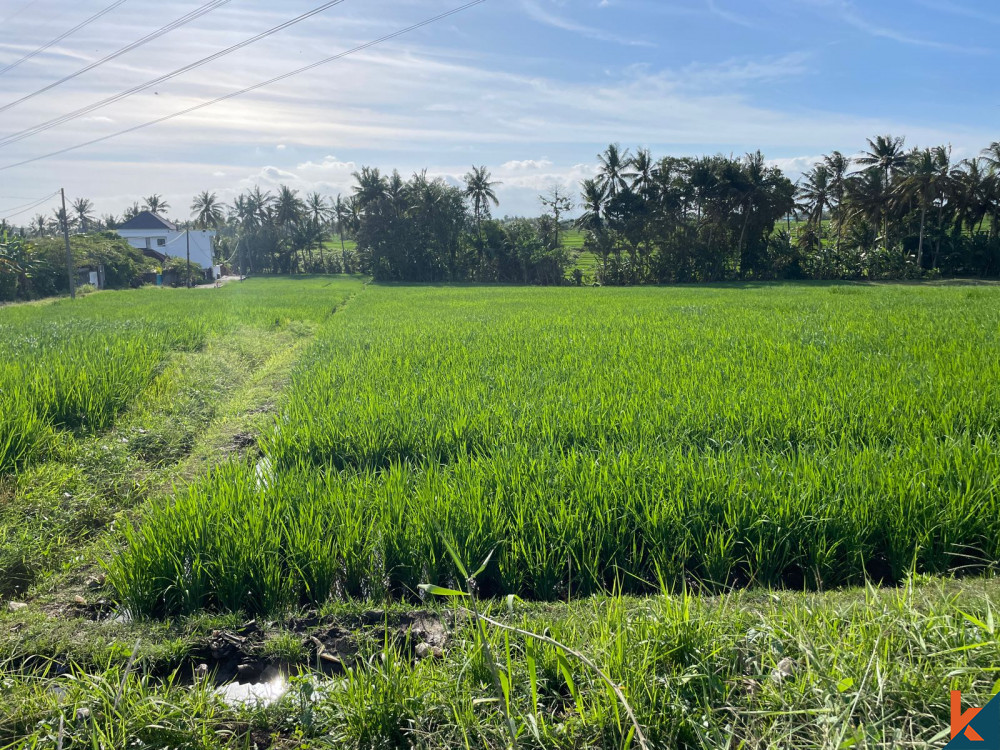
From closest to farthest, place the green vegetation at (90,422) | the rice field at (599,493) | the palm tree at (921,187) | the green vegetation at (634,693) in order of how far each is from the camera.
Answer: the green vegetation at (634,693), the rice field at (599,493), the green vegetation at (90,422), the palm tree at (921,187)

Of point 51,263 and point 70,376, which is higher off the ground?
point 51,263

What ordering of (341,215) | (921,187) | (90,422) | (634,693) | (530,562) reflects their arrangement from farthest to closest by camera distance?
(341,215) → (921,187) → (90,422) → (530,562) → (634,693)

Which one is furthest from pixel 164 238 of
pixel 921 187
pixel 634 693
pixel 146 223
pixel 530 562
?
pixel 634 693

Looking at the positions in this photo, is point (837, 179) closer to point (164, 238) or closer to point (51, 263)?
point (51, 263)

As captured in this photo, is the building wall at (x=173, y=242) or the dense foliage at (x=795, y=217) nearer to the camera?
the dense foliage at (x=795, y=217)

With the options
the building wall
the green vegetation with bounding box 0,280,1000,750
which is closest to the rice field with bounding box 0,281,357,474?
the green vegetation with bounding box 0,280,1000,750

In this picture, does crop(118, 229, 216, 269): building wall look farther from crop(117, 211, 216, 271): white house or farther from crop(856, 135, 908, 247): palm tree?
crop(856, 135, 908, 247): palm tree

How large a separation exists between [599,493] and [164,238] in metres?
63.8

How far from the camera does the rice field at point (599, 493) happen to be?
3.16 metres

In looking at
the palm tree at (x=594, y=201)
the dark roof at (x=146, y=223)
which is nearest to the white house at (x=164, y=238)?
the dark roof at (x=146, y=223)

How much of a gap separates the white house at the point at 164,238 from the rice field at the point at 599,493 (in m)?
56.4

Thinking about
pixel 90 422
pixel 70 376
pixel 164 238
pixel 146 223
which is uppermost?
pixel 146 223

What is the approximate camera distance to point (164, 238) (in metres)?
57.4

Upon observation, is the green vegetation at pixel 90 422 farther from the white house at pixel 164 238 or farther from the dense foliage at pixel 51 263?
the white house at pixel 164 238
